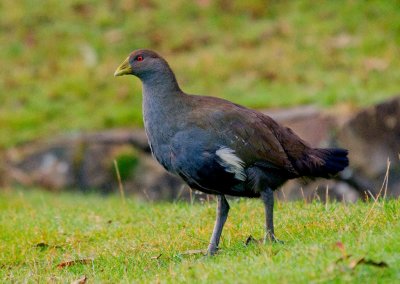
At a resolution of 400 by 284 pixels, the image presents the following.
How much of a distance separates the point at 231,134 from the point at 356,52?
11.5m

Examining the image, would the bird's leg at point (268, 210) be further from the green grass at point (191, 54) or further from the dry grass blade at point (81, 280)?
the green grass at point (191, 54)

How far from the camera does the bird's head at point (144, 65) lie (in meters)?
8.43

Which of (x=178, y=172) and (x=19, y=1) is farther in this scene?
(x=19, y=1)

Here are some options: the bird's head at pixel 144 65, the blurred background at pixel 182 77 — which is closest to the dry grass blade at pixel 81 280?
the bird's head at pixel 144 65

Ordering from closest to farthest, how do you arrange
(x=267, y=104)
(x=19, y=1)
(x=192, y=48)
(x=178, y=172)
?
(x=178, y=172)
(x=267, y=104)
(x=192, y=48)
(x=19, y=1)

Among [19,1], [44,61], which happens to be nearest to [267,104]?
[44,61]

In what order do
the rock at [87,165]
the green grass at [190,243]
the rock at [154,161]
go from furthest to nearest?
the rock at [87,165] < the rock at [154,161] < the green grass at [190,243]

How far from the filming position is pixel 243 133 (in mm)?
7922

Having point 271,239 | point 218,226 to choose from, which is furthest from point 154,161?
point 271,239

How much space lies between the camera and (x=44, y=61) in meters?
19.7

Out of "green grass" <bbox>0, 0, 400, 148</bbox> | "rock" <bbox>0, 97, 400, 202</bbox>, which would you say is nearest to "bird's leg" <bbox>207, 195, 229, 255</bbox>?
"rock" <bbox>0, 97, 400, 202</bbox>

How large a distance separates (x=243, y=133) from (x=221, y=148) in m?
0.31

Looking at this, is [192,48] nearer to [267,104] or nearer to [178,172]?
[267,104]

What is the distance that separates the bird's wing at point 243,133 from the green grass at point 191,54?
794cm
